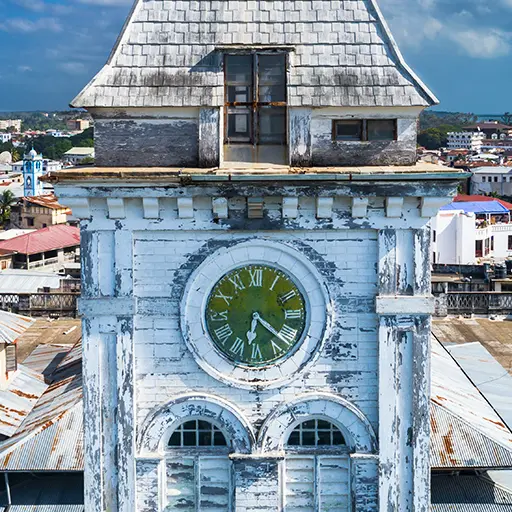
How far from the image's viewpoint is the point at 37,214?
8600 cm

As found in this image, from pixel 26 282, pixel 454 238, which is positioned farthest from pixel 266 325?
pixel 454 238

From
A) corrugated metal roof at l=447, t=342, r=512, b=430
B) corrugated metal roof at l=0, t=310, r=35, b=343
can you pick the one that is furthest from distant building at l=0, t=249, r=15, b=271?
corrugated metal roof at l=447, t=342, r=512, b=430

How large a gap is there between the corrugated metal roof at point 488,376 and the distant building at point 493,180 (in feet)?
326

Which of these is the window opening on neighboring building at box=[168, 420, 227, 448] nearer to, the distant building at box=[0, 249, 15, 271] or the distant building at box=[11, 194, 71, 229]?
the distant building at box=[0, 249, 15, 271]

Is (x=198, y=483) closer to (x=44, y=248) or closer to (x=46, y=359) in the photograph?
(x=46, y=359)

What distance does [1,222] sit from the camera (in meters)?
96.9

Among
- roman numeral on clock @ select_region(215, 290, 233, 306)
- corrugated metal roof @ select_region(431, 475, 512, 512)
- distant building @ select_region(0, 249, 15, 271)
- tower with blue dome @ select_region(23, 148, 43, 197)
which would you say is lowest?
corrugated metal roof @ select_region(431, 475, 512, 512)

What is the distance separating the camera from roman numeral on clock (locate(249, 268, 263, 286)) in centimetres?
1244

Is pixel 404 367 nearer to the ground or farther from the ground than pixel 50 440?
farther from the ground

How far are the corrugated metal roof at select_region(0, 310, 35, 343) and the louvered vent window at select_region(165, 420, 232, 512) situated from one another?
12869mm

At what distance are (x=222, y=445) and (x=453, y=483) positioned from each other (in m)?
6.31

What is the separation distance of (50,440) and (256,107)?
8867 millimetres

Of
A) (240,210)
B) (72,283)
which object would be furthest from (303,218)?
(72,283)

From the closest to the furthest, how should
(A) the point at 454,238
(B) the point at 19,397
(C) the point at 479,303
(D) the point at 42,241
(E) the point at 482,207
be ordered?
1. (B) the point at 19,397
2. (C) the point at 479,303
3. (D) the point at 42,241
4. (A) the point at 454,238
5. (E) the point at 482,207
